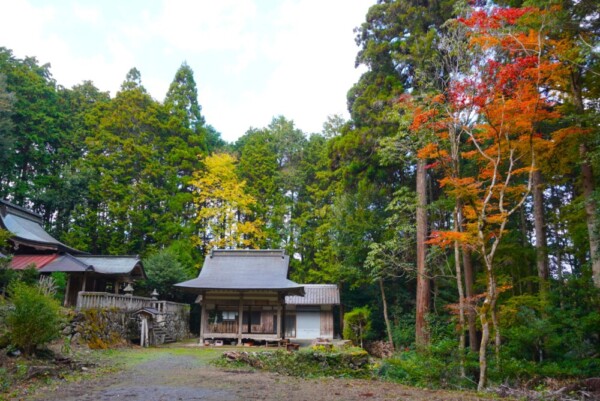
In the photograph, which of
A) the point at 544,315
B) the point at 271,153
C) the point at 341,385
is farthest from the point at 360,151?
the point at 271,153

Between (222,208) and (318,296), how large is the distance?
8272mm

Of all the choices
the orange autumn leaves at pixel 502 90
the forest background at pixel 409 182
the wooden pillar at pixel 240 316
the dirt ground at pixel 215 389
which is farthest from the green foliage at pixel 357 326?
the dirt ground at pixel 215 389

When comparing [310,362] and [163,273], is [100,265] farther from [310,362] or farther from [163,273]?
[310,362]

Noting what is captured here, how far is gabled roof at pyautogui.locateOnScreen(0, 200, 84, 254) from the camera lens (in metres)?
18.1

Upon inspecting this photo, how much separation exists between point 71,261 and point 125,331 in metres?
4.37

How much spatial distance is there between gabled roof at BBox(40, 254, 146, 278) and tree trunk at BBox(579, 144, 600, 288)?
16878mm

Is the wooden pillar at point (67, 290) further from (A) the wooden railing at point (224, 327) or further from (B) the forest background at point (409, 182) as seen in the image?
(A) the wooden railing at point (224, 327)

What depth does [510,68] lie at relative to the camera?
9266 mm

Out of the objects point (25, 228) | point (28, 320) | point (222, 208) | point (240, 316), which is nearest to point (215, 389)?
point (28, 320)

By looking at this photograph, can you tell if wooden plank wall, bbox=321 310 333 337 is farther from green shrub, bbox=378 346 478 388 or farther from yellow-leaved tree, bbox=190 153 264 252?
green shrub, bbox=378 346 478 388

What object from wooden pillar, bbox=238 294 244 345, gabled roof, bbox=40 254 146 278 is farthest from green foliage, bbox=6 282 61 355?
wooden pillar, bbox=238 294 244 345

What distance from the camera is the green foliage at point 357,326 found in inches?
755

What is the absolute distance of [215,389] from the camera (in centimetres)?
658

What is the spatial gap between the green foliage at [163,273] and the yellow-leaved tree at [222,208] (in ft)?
13.3
